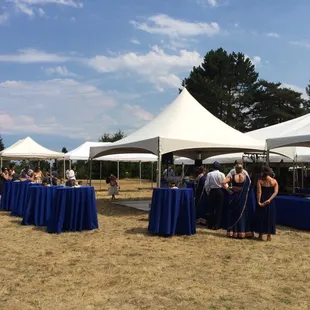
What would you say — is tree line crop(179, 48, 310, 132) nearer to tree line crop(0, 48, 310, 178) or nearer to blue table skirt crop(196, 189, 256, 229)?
tree line crop(0, 48, 310, 178)

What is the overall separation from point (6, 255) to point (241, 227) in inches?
157

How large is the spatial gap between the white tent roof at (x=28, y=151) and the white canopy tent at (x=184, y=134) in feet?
23.7

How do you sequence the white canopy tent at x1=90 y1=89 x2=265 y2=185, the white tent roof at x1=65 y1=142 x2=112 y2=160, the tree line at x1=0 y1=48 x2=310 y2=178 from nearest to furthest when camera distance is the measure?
1. the white canopy tent at x1=90 y1=89 x2=265 y2=185
2. the white tent roof at x1=65 y1=142 x2=112 y2=160
3. the tree line at x1=0 y1=48 x2=310 y2=178

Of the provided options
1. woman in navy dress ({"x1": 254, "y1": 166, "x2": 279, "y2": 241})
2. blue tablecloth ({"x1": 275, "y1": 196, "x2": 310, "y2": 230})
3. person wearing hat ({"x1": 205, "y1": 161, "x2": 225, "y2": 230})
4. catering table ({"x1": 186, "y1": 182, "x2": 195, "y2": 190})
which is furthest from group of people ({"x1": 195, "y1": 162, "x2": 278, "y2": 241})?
catering table ({"x1": 186, "y1": 182, "x2": 195, "y2": 190})

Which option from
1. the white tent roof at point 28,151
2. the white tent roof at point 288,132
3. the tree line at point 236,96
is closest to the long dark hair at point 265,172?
the white tent roof at point 288,132

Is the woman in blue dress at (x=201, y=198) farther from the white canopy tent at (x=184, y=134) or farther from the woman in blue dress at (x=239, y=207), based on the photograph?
the woman in blue dress at (x=239, y=207)

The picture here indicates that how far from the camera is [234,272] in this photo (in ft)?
17.8

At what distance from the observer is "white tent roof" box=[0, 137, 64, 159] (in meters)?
19.7

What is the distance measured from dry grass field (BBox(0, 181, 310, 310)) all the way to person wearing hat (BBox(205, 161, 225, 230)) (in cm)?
40

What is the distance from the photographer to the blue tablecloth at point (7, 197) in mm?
12398

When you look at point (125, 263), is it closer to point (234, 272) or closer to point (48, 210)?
point (234, 272)

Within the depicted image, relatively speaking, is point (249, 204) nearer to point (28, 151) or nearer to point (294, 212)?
point (294, 212)

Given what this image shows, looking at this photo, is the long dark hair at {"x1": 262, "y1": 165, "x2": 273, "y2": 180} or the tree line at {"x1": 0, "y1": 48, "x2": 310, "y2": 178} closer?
the long dark hair at {"x1": 262, "y1": 165, "x2": 273, "y2": 180}

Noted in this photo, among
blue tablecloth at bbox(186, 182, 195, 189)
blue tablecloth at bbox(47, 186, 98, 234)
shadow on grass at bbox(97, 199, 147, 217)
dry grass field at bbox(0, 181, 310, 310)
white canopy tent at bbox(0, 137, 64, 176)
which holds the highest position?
white canopy tent at bbox(0, 137, 64, 176)
